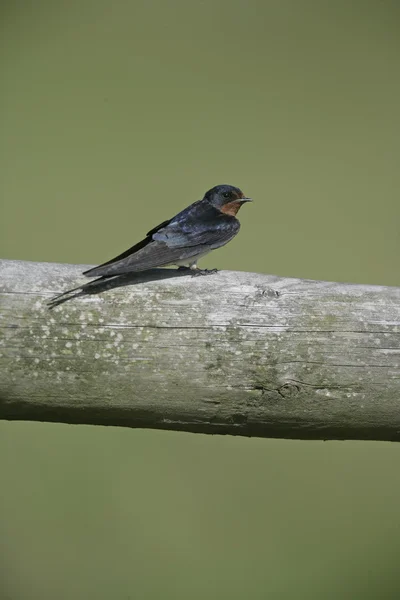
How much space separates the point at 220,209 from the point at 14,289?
92 centimetres

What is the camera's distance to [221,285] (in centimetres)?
149

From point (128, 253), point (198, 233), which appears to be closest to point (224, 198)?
point (198, 233)

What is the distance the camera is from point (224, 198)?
7.36ft

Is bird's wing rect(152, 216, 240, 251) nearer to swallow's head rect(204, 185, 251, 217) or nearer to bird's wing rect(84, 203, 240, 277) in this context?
bird's wing rect(84, 203, 240, 277)

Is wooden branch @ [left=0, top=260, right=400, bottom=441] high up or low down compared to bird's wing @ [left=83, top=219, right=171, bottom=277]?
down

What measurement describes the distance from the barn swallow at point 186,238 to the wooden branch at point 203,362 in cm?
17

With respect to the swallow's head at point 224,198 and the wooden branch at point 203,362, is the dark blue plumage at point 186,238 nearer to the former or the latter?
the swallow's head at point 224,198

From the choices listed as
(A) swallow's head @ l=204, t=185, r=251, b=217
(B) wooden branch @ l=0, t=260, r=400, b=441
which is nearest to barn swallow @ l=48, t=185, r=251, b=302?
(A) swallow's head @ l=204, t=185, r=251, b=217

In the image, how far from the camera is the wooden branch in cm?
138

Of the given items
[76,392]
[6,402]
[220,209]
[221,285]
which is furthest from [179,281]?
[220,209]

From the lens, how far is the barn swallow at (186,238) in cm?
159

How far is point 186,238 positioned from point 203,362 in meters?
0.60

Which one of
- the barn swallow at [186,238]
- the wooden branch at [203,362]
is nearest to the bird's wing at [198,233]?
the barn swallow at [186,238]

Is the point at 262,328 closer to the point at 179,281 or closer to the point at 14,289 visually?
the point at 179,281
